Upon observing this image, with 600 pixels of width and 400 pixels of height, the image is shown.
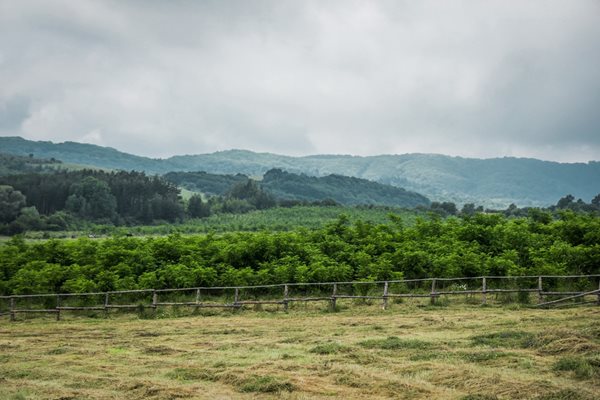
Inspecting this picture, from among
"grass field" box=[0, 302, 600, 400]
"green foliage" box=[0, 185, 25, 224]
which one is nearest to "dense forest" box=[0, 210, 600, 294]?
"grass field" box=[0, 302, 600, 400]

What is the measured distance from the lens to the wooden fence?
2875 cm

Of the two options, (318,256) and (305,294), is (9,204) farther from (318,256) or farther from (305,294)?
(305,294)

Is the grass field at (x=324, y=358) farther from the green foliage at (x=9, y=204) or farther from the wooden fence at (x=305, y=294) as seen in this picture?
the green foliage at (x=9, y=204)

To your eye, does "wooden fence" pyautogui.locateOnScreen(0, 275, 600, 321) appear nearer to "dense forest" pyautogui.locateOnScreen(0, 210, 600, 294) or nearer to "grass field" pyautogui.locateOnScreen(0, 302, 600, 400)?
"dense forest" pyautogui.locateOnScreen(0, 210, 600, 294)

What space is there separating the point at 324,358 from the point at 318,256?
1863 cm

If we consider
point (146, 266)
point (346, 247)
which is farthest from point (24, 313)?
point (346, 247)

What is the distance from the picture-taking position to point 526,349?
55.4 feet

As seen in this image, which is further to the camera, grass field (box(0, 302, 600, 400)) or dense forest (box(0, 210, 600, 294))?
dense forest (box(0, 210, 600, 294))

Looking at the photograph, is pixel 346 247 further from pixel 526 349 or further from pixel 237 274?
pixel 526 349

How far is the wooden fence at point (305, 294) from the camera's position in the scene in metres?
28.8

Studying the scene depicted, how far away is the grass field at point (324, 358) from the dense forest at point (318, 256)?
7.55 m

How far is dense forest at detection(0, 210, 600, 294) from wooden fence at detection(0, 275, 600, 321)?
0.70 metres

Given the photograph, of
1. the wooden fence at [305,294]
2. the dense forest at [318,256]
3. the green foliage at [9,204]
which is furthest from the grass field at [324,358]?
the green foliage at [9,204]

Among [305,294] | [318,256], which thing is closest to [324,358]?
[305,294]
